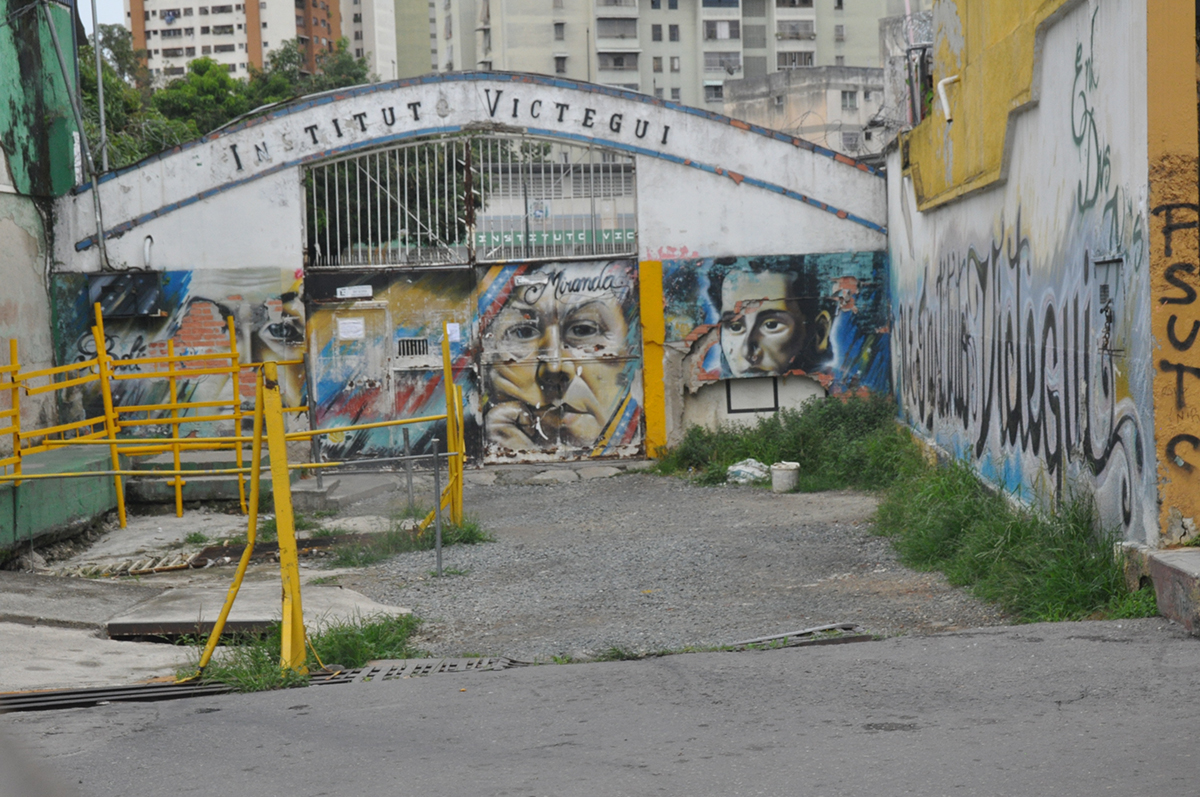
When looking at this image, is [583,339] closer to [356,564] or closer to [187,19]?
[356,564]

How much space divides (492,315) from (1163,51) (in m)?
9.63

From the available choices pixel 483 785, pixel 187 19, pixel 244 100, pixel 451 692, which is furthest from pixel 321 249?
pixel 187 19

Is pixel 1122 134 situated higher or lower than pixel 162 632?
higher

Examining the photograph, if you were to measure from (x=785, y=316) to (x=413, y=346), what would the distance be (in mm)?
4572

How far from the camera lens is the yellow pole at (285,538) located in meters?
5.87

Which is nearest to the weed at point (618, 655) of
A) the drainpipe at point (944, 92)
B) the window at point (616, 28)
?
the drainpipe at point (944, 92)

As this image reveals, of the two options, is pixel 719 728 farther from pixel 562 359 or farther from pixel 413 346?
pixel 413 346

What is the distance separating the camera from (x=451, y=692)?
17.6ft

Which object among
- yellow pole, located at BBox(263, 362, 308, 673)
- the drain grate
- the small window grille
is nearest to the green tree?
the small window grille

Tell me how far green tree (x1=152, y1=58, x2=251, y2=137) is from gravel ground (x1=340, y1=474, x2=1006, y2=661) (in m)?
37.0

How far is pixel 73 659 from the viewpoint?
664 cm

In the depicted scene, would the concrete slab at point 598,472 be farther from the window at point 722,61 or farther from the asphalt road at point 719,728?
the window at point 722,61

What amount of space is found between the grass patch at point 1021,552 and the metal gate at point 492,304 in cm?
619

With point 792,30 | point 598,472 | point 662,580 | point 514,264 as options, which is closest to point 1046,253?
point 662,580
